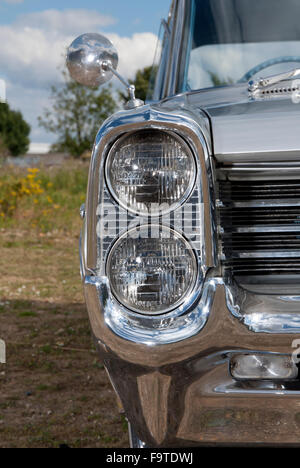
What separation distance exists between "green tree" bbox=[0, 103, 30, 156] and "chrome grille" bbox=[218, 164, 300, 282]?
49413mm

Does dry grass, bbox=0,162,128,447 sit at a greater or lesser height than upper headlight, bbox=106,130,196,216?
lesser

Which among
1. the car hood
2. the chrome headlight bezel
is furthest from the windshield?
the chrome headlight bezel

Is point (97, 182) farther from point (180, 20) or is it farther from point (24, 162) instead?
point (24, 162)

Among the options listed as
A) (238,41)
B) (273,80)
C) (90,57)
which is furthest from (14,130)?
(273,80)

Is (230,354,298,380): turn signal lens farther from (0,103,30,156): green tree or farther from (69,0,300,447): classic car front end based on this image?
(0,103,30,156): green tree

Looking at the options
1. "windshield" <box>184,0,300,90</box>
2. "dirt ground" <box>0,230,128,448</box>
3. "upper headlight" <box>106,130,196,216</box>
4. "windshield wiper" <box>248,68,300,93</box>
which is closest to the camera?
"upper headlight" <box>106,130,196,216</box>

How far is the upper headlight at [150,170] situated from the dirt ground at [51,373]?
153 centimetres

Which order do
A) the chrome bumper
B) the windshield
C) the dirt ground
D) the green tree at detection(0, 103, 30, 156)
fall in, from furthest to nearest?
the green tree at detection(0, 103, 30, 156), the dirt ground, the windshield, the chrome bumper

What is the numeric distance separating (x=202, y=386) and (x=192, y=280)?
0.28 meters

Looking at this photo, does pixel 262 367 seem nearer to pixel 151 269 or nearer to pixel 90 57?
pixel 151 269

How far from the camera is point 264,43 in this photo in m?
2.60

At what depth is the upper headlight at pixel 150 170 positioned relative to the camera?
59.6 inches

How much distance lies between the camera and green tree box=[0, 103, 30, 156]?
1937 inches

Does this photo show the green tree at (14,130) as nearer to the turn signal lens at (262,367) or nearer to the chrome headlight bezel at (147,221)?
the chrome headlight bezel at (147,221)
